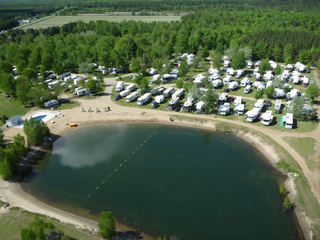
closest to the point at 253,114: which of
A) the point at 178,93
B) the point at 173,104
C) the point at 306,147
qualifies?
the point at 306,147

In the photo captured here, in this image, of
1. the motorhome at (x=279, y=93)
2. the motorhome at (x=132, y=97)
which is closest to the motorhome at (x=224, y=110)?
the motorhome at (x=279, y=93)

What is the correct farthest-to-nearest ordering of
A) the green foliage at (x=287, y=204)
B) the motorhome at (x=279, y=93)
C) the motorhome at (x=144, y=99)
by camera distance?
the motorhome at (x=144, y=99)
the motorhome at (x=279, y=93)
the green foliage at (x=287, y=204)

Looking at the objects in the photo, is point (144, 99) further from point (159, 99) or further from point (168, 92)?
point (168, 92)

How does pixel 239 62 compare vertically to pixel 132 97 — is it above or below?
above

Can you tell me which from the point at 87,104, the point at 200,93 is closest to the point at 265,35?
the point at 200,93

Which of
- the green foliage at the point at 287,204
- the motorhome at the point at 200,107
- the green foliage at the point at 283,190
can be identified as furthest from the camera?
the motorhome at the point at 200,107

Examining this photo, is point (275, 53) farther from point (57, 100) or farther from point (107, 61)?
point (57, 100)

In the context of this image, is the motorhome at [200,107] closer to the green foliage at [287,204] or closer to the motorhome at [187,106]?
the motorhome at [187,106]
